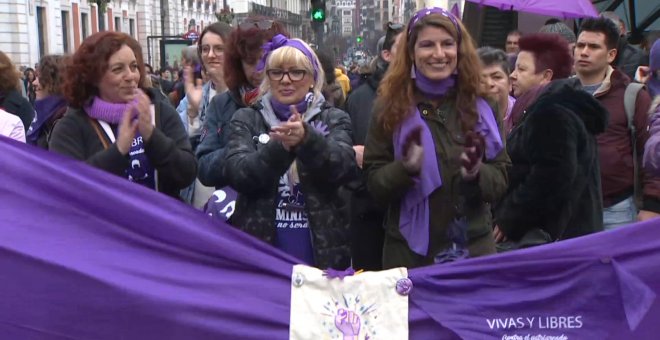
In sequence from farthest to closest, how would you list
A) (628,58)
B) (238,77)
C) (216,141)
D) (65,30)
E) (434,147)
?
Answer: (65,30) → (628,58) → (238,77) → (216,141) → (434,147)

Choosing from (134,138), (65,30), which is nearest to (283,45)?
(134,138)

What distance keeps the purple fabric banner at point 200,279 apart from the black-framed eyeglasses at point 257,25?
1.61m

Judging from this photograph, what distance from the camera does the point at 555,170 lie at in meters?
3.93

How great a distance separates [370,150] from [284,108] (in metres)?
0.40

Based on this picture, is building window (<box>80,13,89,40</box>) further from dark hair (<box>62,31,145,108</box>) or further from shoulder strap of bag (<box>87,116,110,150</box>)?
shoulder strap of bag (<box>87,116,110,150</box>)

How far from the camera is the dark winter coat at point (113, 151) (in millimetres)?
3535

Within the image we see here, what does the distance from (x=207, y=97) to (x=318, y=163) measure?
2.20 metres

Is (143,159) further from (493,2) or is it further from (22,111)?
(493,2)

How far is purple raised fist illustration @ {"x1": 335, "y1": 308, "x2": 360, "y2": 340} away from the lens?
10.4 ft

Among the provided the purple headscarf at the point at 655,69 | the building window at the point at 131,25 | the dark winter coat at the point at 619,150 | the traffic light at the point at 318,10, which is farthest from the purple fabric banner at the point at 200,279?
the building window at the point at 131,25

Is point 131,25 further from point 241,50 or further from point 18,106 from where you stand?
point 241,50

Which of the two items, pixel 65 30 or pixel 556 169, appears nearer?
pixel 556 169

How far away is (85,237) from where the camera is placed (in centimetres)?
320

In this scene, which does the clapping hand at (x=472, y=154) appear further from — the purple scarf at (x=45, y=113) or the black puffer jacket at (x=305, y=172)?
the purple scarf at (x=45, y=113)
